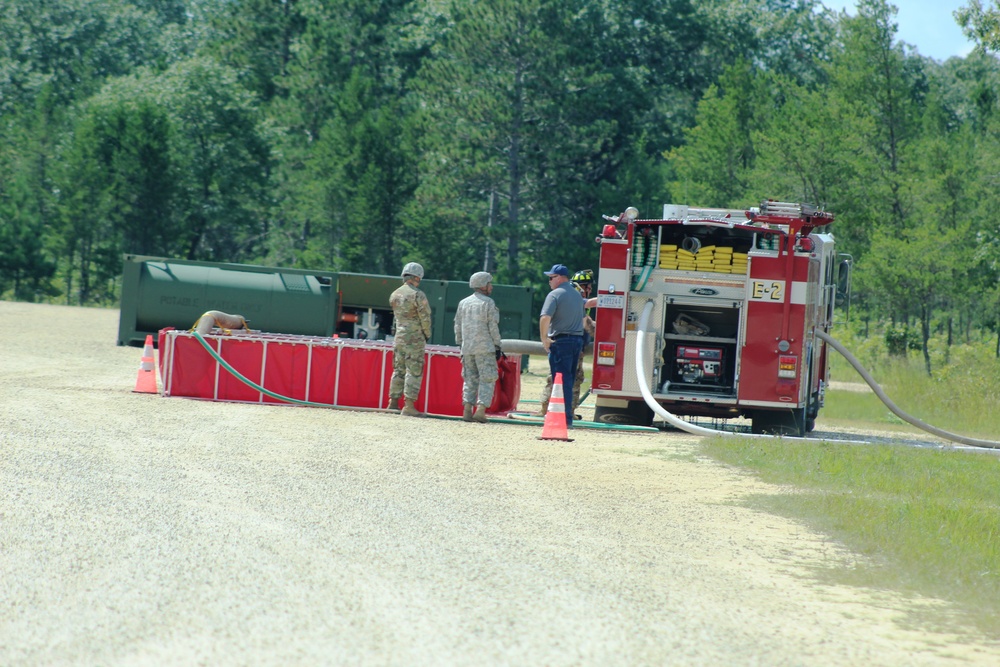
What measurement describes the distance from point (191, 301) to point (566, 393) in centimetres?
1627

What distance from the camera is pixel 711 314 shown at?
1764 centimetres

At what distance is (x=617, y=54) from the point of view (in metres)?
63.6

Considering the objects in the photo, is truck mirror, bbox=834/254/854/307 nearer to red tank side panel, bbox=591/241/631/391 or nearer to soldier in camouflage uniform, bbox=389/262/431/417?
red tank side panel, bbox=591/241/631/391

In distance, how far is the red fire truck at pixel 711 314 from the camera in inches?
653

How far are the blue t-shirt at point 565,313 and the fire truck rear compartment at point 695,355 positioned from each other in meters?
1.34

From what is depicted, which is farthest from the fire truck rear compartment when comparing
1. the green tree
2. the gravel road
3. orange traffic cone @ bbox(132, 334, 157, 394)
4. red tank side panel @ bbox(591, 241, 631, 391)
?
the green tree

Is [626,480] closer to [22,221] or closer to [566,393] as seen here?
[566,393]

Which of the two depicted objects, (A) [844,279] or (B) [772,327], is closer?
(B) [772,327]

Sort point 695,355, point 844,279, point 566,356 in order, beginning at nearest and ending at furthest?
point 566,356 < point 695,355 < point 844,279

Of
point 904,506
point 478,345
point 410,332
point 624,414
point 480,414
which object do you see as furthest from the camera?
point 624,414

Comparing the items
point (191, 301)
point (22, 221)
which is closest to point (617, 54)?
point (22, 221)

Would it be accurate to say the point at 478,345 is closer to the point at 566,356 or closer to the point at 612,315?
the point at 566,356

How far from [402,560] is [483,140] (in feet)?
145

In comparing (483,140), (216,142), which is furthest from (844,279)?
(216,142)
